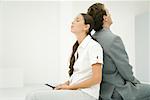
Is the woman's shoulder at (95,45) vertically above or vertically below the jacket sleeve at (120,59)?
above

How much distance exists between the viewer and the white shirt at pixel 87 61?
1946 millimetres

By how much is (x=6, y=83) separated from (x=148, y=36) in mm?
2575

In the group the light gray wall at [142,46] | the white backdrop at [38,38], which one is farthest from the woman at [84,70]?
the light gray wall at [142,46]

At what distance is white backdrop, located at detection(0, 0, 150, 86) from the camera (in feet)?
17.0

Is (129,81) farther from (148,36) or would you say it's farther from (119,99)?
(148,36)

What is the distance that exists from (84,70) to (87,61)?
0.06 meters

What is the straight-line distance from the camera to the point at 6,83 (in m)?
4.77

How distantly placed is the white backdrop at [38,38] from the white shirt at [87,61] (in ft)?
10.4

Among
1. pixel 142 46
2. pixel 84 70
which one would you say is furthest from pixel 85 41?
pixel 142 46

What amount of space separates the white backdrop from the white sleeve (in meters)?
3.27

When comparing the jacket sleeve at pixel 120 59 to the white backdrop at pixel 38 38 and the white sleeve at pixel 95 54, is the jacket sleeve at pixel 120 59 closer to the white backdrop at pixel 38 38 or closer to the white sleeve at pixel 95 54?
the white sleeve at pixel 95 54

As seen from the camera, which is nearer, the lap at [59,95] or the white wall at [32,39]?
the lap at [59,95]

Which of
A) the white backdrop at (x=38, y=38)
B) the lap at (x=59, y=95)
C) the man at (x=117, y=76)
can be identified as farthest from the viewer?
the white backdrop at (x=38, y=38)

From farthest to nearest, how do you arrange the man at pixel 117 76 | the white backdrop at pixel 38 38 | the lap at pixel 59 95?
the white backdrop at pixel 38 38 → the man at pixel 117 76 → the lap at pixel 59 95
